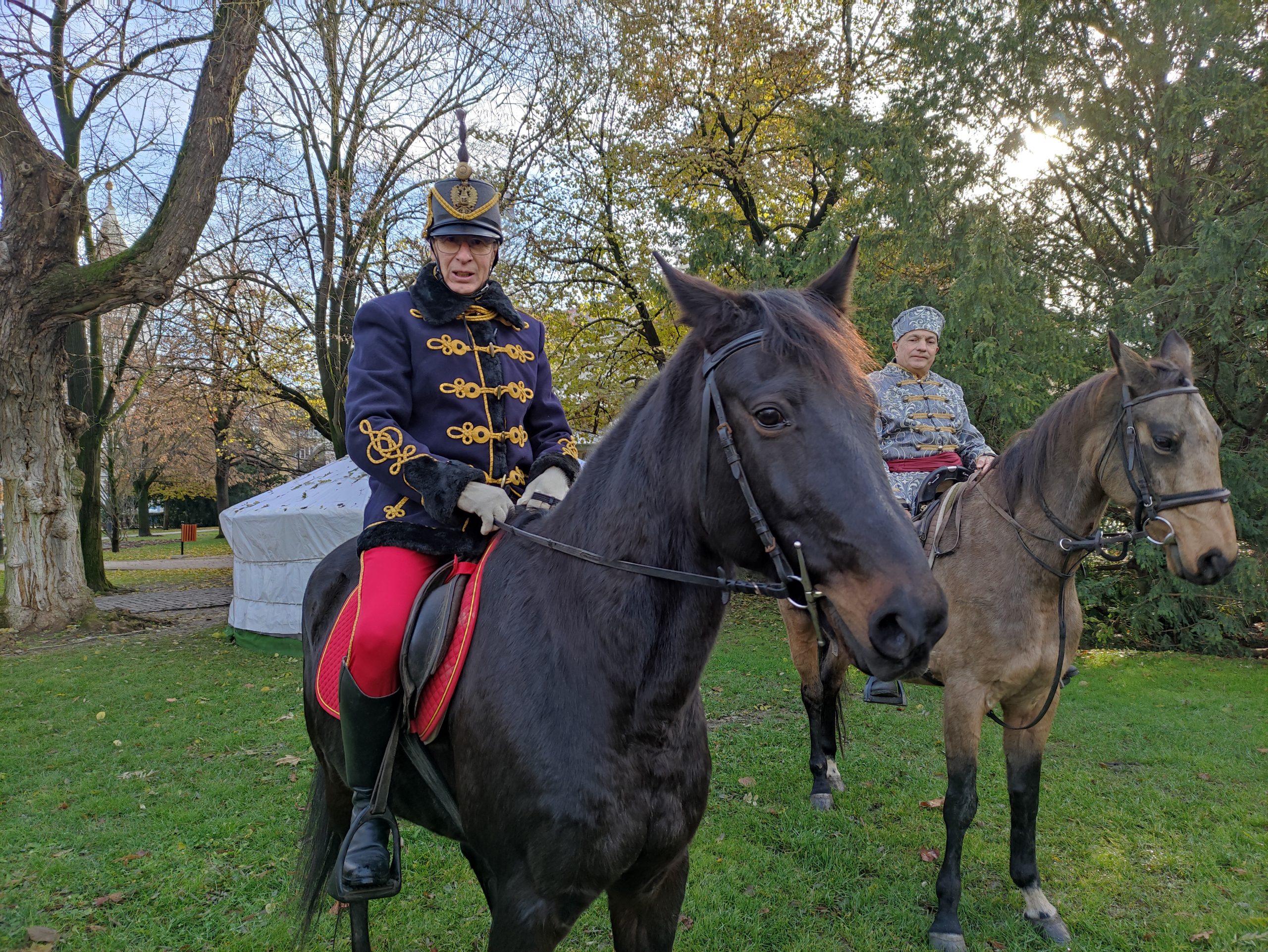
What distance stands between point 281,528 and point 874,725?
968cm

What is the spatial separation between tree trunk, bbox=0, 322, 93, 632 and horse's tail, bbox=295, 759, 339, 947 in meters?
12.0

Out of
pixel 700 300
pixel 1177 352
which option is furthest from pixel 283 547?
pixel 1177 352

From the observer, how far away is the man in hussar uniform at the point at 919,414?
4.97 metres

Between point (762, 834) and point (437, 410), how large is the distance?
4.01 m

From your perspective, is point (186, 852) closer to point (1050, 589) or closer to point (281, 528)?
point (1050, 589)

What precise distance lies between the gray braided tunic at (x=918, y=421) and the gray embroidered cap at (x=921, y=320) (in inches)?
11.2

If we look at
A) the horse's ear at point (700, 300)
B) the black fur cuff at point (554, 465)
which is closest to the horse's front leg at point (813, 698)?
the black fur cuff at point (554, 465)

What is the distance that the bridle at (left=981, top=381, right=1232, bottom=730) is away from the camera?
137 inches

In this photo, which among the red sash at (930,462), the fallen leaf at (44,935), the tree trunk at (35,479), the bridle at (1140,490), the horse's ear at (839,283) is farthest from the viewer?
the tree trunk at (35,479)

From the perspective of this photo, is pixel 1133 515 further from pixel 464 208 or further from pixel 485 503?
pixel 464 208

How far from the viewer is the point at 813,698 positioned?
18.9 feet

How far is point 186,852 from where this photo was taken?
4.75 meters

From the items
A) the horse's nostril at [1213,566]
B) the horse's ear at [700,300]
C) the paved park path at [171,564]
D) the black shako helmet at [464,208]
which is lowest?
the paved park path at [171,564]

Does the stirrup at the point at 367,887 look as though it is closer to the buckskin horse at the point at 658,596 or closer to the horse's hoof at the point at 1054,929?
the buckskin horse at the point at 658,596
